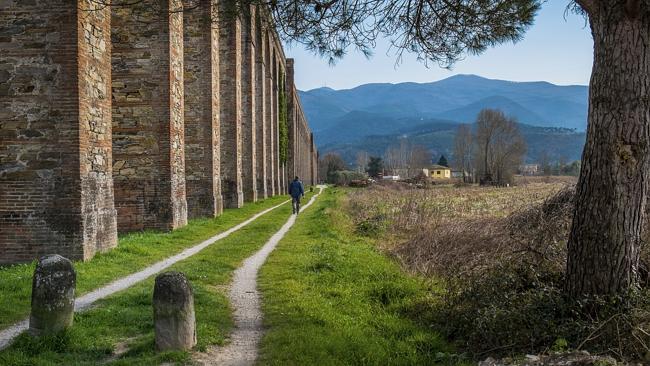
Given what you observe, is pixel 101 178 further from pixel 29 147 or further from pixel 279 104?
pixel 279 104

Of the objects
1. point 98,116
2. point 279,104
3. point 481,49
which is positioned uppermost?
point 279,104

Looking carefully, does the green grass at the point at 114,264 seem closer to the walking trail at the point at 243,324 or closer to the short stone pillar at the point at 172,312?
the walking trail at the point at 243,324

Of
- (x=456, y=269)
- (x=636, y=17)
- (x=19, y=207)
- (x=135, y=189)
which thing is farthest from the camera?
(x=135, y=189)

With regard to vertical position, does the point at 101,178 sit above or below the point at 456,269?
above

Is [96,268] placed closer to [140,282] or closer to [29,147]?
[140,282]

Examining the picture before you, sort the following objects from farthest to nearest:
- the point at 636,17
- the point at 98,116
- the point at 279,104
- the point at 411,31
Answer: the point at 279,104 < the point at 98,116 < the point at 411,31 < the point at 636,17

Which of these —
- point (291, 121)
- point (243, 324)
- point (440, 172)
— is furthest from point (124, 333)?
point (440, 172)

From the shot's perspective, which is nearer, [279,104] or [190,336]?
[190,336]

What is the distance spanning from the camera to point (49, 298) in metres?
5.53

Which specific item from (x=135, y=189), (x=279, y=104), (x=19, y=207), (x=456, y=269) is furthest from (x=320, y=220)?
(x=279, y=104)

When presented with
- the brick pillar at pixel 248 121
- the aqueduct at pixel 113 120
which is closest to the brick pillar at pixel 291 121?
the brick pillar at pixel 248 121

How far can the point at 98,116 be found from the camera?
36.2 ft

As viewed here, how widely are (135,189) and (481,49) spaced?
1037cm

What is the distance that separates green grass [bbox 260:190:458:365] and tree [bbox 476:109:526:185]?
56904 mm
